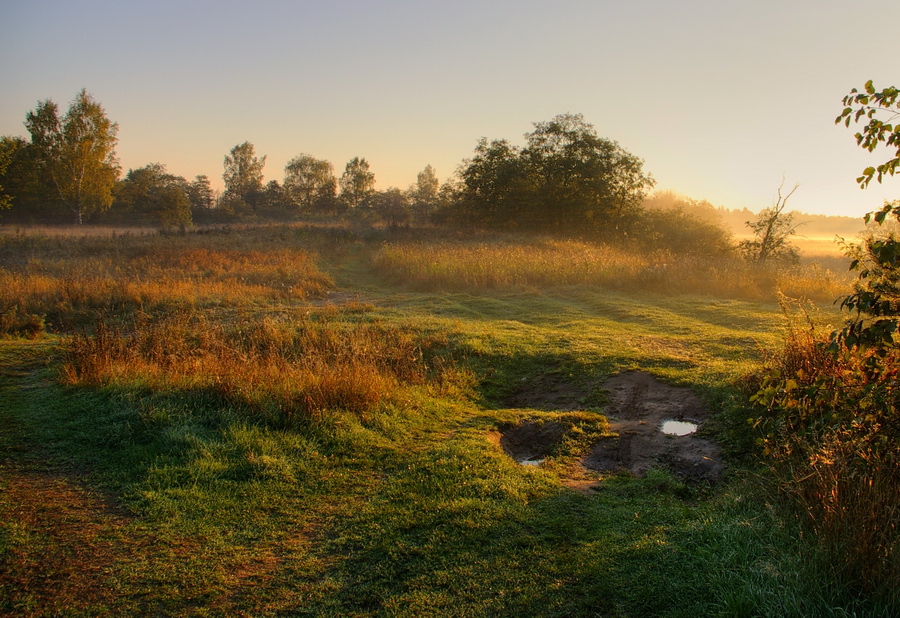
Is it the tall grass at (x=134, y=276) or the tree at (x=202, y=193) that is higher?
the tree at (x=202, y=193)

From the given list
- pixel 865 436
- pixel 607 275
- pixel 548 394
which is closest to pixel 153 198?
pixel 607 275

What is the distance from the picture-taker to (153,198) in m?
42.1

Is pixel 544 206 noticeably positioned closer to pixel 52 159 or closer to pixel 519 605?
pixel 519 605

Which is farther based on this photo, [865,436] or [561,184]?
[561,184]

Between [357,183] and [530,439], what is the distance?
68563 mm

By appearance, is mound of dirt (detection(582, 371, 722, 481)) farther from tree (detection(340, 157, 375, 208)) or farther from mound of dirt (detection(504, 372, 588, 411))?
tree (detection(340, 157, 375, 208))

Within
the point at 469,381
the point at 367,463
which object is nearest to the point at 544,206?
the point at 469,381

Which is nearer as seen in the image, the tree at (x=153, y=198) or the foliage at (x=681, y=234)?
the foliage at (x=681, y=234)

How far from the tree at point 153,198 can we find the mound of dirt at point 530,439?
39.2m

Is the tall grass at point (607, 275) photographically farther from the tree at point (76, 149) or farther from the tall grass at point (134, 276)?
the tree at point (76, 149)

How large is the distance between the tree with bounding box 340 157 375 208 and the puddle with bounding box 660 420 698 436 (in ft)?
219

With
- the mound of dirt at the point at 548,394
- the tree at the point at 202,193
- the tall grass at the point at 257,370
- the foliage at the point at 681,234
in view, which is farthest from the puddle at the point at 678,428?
the tree at the point at 202,193

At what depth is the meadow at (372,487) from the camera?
3.19 m

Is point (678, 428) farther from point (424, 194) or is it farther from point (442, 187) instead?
point (424, 194)
